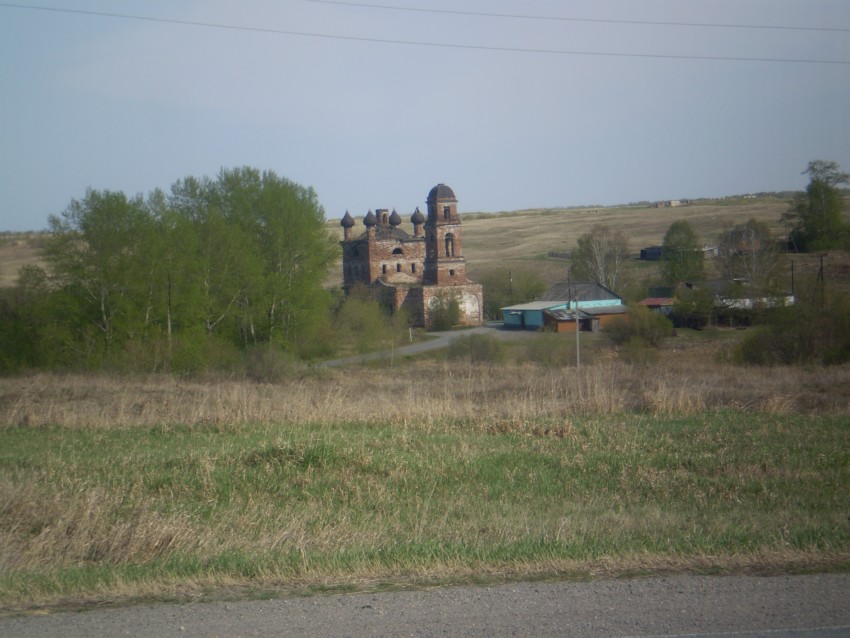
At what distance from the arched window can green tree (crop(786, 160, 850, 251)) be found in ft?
87.5

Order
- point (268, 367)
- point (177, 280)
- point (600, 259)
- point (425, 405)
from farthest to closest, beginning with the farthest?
point (600, 259), point (177, 280), point (268, 367), point (425, 405)

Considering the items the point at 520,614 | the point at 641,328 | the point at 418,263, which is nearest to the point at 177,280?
the point at 641,328

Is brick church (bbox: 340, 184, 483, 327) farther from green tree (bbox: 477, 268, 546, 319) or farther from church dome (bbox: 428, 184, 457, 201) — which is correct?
green tree (bbox: 477, 268, 546, 319)

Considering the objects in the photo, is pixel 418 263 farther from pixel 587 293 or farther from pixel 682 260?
pixel 682 260

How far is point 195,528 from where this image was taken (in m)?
7.54

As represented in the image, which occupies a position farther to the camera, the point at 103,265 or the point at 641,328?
the point at 641,328

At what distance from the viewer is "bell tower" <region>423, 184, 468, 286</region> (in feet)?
211

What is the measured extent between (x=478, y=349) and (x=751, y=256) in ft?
87.4

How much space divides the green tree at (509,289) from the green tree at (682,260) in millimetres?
10597

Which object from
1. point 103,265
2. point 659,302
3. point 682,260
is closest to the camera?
point 103,265

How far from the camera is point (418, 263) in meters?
70.4

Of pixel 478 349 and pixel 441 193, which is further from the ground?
pixel 441 193

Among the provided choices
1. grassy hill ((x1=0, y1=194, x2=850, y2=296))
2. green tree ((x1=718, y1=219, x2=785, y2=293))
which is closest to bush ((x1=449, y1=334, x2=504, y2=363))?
green tree ((x1=718, y1=219, x2=785, y2=293))

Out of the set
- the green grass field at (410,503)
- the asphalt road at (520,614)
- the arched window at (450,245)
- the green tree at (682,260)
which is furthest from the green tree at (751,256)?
the asphalt road at (520,614)
